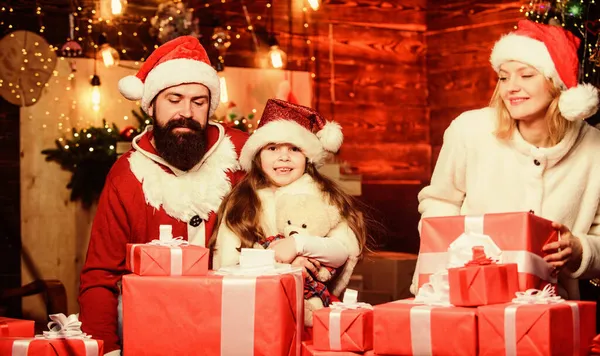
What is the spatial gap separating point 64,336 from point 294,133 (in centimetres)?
109

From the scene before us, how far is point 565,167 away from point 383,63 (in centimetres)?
456

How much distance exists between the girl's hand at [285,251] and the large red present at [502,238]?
43cm

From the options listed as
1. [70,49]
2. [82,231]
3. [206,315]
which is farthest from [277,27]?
[206,315]

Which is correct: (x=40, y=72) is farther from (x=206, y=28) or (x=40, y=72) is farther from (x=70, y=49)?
(x=206, y=28)

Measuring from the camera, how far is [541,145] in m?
3.00

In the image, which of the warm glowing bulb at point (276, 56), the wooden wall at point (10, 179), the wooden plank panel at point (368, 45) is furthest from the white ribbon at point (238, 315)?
the wooden plank panel at point (368, 45)

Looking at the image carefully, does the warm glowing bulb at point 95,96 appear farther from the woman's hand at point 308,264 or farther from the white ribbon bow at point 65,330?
the white ribbon bow at point 65,330

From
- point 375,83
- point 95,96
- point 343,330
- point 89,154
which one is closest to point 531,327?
point 343,330

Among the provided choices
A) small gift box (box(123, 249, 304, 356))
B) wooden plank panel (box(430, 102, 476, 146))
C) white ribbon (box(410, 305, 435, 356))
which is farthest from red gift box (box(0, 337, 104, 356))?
wooden plank panel (box(430, 102, 476, 146))

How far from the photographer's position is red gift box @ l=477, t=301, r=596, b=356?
215 centimetres

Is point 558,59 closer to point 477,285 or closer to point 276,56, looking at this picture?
point 477,285

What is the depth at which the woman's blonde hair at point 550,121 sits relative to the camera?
2932 millimetres

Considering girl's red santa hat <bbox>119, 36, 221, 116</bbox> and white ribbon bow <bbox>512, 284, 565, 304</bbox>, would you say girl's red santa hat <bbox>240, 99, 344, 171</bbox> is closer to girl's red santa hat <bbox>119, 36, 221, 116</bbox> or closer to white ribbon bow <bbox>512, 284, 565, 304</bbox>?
girl's red santa hat <bbox>119, 36, 221, 116</bbox>

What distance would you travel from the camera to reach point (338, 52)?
23.9 ft
